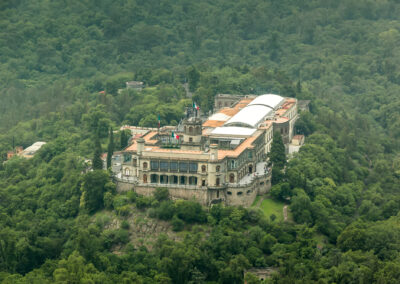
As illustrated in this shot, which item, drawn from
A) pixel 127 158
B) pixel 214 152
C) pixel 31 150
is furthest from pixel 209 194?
pixel 31 150

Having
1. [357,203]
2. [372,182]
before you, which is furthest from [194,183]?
[372,182]

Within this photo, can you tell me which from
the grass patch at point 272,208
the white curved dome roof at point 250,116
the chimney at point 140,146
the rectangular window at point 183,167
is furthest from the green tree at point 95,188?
the white curved dome roof at point 250,116

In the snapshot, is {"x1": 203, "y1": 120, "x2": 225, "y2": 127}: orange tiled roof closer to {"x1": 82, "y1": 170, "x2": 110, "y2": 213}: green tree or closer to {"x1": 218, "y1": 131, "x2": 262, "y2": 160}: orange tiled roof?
{"x1": 218, "y1": 131, "x2": 262, "y2": 160}: orange tiled roof

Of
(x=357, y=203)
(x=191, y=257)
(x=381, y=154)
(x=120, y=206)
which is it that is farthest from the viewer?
(x=381, y=154)

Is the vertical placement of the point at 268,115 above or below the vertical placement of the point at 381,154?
above

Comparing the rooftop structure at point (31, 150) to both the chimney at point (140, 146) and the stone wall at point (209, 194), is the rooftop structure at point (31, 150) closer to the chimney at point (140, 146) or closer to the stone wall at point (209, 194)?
the chimney at point (140, 146)

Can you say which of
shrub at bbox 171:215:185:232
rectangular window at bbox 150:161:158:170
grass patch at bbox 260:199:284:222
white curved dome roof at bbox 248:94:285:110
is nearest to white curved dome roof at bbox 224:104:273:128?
white curved dome roof at bbox 248:94:285:110

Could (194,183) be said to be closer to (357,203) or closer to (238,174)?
(238,174)
